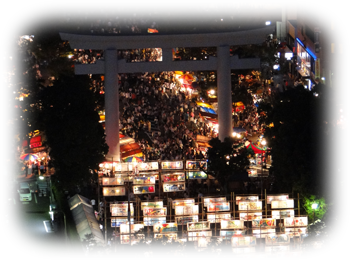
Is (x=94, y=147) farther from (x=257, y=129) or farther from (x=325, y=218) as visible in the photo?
(x=257, y=129)

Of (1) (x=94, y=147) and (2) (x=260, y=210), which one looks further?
(1) (x=94, y=147)

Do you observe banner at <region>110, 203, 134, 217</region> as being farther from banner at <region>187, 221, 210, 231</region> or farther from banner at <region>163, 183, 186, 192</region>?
banner at <region>163, 183, 186, 192</region>

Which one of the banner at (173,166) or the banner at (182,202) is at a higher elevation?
the banner at (173,166)

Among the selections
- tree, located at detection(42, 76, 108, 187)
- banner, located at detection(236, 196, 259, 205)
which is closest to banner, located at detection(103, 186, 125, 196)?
tree, located at detection(42, 76, 108, 187)

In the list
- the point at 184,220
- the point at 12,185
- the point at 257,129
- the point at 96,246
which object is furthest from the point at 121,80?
the point at 96,246

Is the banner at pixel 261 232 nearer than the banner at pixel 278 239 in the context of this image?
No

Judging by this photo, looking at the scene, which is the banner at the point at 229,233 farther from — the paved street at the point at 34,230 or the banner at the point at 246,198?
the paved street at the point at 34,230

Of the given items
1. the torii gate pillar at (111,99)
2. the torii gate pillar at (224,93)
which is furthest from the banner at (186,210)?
the torii gate pillar at (224,93)
